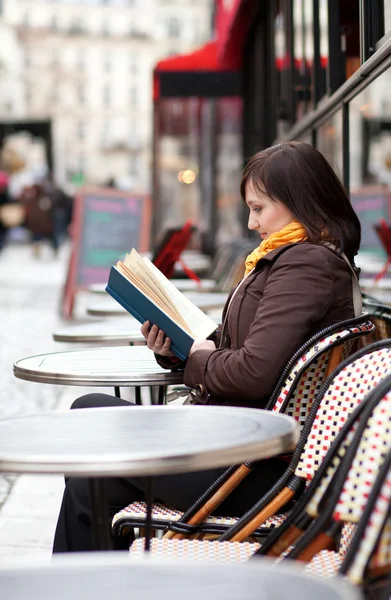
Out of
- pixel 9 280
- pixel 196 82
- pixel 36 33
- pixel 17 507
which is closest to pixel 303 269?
pixel 17 507

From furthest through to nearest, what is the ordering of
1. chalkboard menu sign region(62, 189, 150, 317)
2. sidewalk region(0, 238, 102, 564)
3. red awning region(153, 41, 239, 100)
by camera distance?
red awning region(153, 41, 239, 100) → chalkboard menu sign region(62, 189, 150, 317) → sidewalk region(0, 238, 102, 564)

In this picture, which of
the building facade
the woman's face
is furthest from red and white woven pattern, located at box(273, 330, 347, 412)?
the building facade

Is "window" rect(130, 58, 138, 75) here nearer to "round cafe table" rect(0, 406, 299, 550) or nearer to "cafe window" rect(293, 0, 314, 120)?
"cafe window" rect(293, 0, 314, 120)

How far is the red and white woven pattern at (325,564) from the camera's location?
2.10m

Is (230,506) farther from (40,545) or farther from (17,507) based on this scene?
(17,507)

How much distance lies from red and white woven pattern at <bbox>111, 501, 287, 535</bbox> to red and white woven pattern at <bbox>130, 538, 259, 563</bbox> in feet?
0.46

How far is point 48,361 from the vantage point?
10.6 ft

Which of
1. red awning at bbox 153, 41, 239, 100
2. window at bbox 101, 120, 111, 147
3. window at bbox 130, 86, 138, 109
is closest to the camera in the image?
red awning at bbox 153, 41, 239, 100

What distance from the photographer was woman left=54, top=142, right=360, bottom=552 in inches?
101

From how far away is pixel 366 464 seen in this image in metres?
1.91

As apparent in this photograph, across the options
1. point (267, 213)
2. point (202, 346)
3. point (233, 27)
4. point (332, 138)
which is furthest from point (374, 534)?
point (233, 27)

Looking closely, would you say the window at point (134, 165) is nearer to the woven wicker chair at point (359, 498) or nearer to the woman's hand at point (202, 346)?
the woman's hand at point (202, 346)

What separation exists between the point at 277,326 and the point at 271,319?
23 millimetres

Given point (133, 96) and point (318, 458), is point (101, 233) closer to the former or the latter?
point (318, 458)
